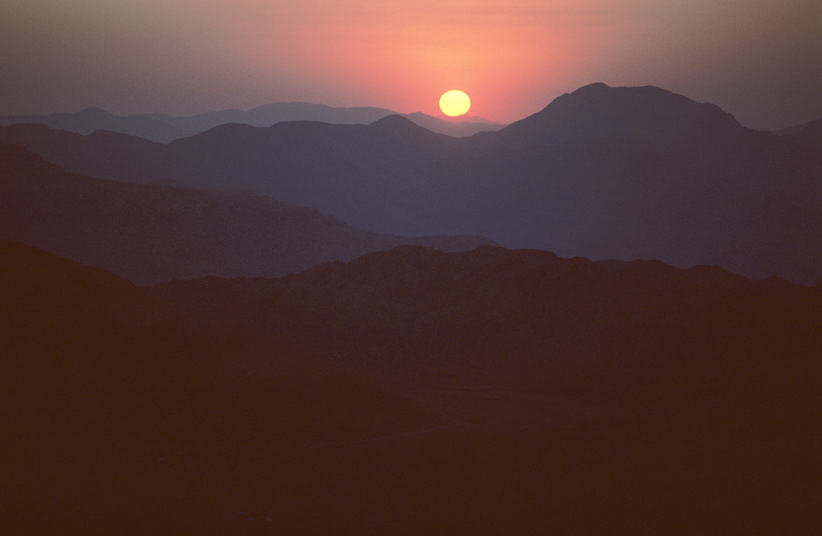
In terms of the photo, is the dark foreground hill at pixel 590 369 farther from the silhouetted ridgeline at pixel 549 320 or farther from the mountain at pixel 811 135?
the mountain at pixel 811 135

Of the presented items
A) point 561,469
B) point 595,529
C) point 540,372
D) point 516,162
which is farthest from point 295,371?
point 516,162

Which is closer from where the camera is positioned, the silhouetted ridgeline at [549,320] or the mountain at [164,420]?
the mountain at [164,420]

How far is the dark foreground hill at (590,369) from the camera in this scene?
20484 mm

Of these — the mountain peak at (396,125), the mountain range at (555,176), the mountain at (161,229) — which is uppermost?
the mountain peak at (396,125)

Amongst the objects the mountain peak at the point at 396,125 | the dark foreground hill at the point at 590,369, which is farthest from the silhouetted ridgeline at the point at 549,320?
the mountain peak at the point at 396,125

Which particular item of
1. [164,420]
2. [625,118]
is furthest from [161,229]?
[625,118]

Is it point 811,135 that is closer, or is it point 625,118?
point 625,118

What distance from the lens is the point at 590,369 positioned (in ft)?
115

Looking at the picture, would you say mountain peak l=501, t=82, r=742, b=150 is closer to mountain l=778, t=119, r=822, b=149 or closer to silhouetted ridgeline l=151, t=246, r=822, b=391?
mountain l=778, t=119, r=822, b=149

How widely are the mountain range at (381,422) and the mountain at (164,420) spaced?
58mm

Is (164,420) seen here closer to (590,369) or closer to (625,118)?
(590,369)

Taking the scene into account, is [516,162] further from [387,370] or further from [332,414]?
[332,414]

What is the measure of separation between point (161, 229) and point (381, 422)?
176 ft

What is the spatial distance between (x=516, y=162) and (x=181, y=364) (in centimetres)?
9598
